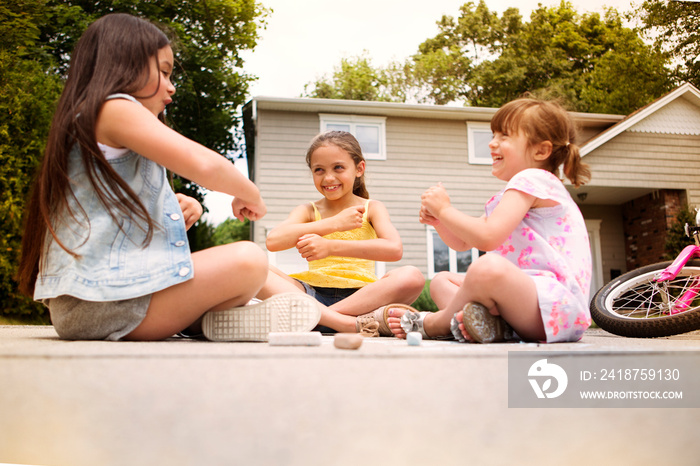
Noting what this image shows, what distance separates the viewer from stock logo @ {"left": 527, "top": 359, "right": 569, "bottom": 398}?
83cm

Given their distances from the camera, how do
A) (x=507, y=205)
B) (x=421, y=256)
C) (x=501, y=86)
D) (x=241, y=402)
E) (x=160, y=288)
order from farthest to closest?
(x=501, y=86)
(x=421, y=256)
(x=507, y=205)
(x=160, y=288)
(x=241, y=402)

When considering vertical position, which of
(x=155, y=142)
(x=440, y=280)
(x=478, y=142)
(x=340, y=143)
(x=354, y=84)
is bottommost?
(x=440, y=280)

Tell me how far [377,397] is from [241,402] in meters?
0.20

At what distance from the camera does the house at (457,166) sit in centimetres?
809

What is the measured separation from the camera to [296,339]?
1.05m

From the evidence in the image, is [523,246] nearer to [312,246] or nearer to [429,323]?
[429,323]

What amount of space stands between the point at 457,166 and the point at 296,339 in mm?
8338

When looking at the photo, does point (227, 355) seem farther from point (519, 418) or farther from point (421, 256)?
point (421, 256)

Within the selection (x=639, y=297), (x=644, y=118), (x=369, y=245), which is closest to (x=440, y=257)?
(x=644, y=118)

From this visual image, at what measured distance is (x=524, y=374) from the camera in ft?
2.72

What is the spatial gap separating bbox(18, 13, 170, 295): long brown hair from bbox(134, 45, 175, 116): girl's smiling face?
0.01 metres

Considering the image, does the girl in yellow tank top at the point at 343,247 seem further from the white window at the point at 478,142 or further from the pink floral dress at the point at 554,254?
the white window at the point at 478,142

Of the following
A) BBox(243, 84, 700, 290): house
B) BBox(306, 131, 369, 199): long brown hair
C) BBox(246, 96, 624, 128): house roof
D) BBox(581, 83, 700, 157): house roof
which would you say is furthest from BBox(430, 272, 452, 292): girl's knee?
BBox(581, 83, 700, 157): house roof

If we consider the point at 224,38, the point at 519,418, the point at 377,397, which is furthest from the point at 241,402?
the point at 224,38
